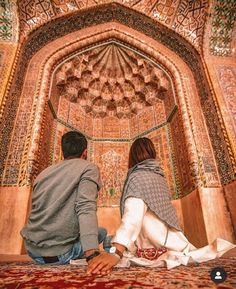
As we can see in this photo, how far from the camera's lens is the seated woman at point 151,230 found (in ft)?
4.56

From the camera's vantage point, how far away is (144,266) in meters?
1.39

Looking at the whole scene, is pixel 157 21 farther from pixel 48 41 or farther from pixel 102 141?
pixel 102 141

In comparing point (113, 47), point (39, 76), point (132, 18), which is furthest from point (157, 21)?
point (39, 76)

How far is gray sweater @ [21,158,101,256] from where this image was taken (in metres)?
1.44

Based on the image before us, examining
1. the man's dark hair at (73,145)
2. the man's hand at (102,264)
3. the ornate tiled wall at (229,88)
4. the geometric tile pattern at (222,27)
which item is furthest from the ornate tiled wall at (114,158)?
the man's hand at (102,264)

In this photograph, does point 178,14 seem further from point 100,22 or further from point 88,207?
point 88,207

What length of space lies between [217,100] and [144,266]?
3.43 metres

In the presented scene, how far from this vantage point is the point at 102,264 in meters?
1.16

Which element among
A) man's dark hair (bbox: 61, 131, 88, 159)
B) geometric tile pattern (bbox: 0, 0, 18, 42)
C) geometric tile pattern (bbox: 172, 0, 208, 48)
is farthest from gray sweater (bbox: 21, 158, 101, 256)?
geometric tile pattern (bbox: 172, 0, 208, 48)

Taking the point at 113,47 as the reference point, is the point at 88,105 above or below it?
below

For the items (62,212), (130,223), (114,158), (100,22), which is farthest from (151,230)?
(100,22)

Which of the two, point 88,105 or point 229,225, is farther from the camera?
point 88,105

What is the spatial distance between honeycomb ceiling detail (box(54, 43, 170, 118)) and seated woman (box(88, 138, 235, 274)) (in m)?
3.71

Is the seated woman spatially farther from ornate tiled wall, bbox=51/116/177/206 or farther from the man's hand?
ornate tiled wall, bbox=51/116/177/206
